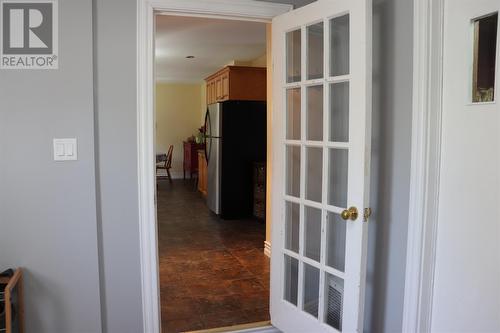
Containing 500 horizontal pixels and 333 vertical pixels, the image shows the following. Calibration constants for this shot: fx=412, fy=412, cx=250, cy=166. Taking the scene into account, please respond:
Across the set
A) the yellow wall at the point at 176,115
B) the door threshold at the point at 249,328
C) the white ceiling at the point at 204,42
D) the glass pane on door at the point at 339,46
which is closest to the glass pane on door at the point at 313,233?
the door threshold at the point at 249,328

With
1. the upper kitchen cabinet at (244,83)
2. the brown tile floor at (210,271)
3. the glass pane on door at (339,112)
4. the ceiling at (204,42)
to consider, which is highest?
the ceiling at (204,42)

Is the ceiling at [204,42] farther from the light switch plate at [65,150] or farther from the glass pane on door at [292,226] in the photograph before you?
the light switch plate at [65,150]

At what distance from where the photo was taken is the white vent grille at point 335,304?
6.71 feet

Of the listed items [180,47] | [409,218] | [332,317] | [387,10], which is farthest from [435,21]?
[180,47]

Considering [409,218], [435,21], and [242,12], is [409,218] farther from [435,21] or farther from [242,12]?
[242,12]

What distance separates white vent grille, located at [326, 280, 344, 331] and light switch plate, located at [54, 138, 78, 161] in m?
1.46

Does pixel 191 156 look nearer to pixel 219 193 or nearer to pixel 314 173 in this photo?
pixel 219 193

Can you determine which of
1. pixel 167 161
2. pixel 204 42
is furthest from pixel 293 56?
pixel 167 161

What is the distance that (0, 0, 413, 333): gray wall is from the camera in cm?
197

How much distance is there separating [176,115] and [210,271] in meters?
6.72

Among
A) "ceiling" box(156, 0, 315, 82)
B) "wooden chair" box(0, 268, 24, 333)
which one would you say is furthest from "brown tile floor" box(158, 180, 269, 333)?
"ceiling" box(156, 0, 315, 82)

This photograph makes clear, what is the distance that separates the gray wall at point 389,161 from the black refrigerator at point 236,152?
3.74 meters

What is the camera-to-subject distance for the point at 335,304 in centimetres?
208

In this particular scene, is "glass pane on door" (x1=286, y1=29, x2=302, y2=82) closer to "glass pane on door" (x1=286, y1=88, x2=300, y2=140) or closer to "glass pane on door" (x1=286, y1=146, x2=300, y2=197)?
"glass pane on door" (x1=286, y1=88, x2=300, y2=140)
